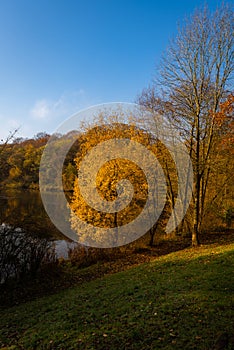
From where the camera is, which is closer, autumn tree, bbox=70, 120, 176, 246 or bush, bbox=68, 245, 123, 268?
A: bush, bbox=68, 245, 123, 268

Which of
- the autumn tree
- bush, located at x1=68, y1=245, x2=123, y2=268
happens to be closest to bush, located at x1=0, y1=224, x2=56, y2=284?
bush, located at x1=68, y1=245, x2=123, y2=268

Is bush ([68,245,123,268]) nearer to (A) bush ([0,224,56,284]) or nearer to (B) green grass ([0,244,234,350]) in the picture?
(A) bush ([0,224,56,284])

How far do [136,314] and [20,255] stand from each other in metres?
7.12

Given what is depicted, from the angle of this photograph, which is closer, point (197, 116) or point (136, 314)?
point (136, 314)

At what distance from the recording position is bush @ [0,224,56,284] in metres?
9.75

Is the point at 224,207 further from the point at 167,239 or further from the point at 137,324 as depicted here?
the point at 137,324

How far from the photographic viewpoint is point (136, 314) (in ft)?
17.1

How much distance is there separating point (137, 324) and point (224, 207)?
1529 centimetres

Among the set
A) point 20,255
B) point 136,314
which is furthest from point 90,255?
point 136,314

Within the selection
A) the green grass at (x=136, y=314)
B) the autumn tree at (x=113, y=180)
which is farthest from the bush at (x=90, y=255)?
the green grass at (x=136, y=314)

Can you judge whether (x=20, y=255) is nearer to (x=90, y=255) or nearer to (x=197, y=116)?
(x=90, y=255)

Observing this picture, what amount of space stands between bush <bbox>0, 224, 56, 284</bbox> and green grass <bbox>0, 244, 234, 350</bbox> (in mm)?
2243

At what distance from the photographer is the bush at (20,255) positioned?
9751mm

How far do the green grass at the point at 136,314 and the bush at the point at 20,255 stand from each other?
7.36ft
